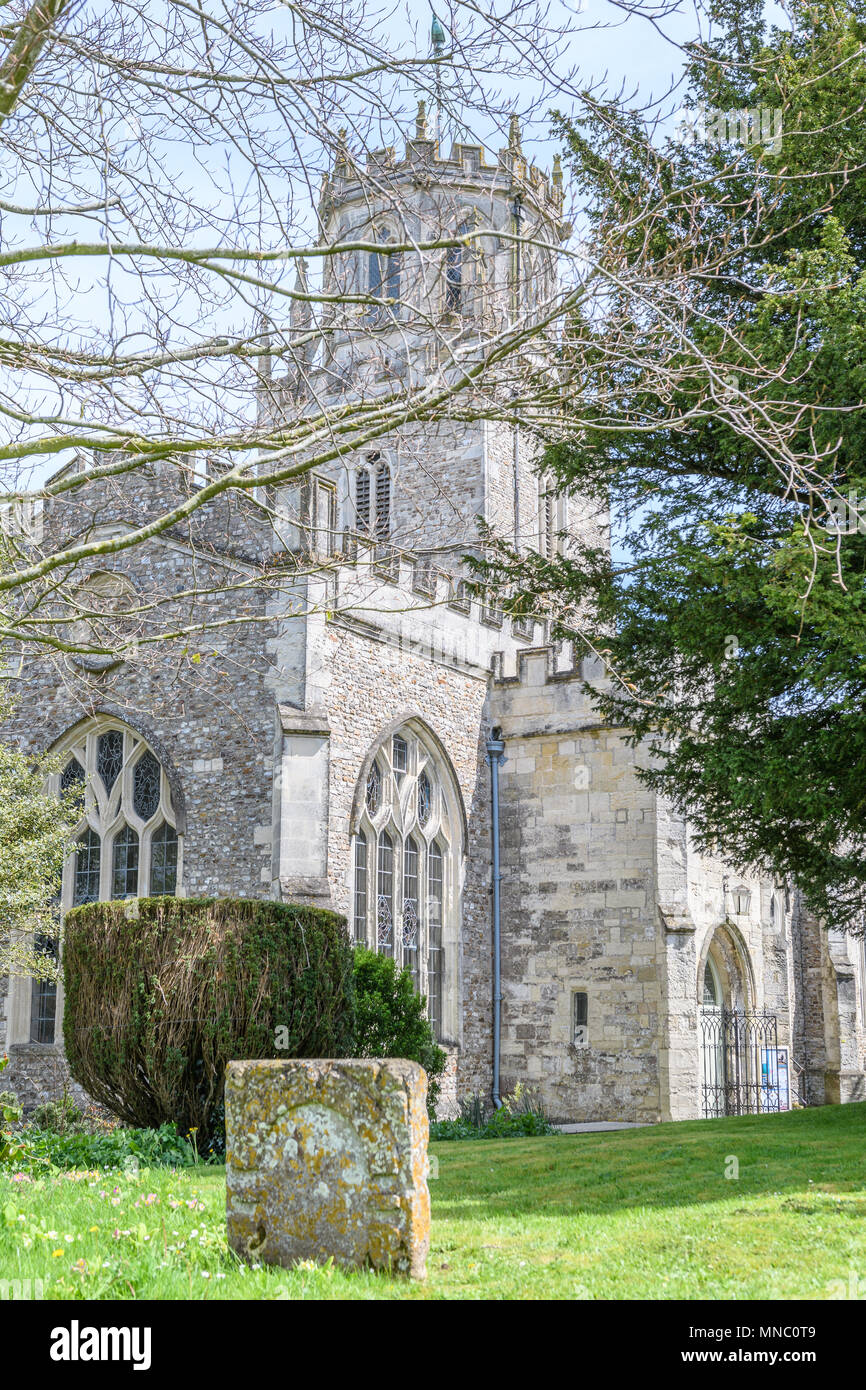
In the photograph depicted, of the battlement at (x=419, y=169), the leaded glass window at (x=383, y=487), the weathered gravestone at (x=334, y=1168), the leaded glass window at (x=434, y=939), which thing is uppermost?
the leaded glass window at (x=383, y=487)

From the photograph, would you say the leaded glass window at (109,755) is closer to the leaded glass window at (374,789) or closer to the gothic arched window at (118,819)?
the gothic arched window at (118,819)

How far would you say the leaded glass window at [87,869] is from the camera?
17.8 metres

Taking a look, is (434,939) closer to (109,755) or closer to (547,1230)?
(109,755)

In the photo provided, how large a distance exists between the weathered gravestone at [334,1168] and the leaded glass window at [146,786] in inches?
447

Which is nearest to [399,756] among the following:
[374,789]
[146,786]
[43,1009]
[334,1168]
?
[374,789]

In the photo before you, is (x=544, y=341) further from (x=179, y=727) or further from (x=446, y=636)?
(x=446, y=636)

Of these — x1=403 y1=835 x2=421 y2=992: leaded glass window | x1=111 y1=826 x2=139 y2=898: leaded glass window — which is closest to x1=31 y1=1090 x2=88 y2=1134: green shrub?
x1=111 y1=826 x2=139 y2=898: leaded glass window

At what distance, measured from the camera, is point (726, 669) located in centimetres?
1166

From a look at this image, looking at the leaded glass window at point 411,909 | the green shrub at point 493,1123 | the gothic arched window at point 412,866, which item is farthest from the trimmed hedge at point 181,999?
the leaded glass window at point 411,909

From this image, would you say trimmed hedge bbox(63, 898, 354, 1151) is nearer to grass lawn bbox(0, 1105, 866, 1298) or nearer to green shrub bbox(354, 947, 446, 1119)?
grass lawn bbox(0, 1105, 866, 1298)

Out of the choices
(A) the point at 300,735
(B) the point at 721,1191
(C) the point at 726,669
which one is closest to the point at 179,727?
(A) the point at 300,735

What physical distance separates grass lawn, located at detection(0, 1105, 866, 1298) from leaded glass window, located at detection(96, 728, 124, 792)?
27.1ft

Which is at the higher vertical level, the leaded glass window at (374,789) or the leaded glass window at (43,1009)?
the leaded glass window at (374,789)

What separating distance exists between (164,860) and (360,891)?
8.23ft
